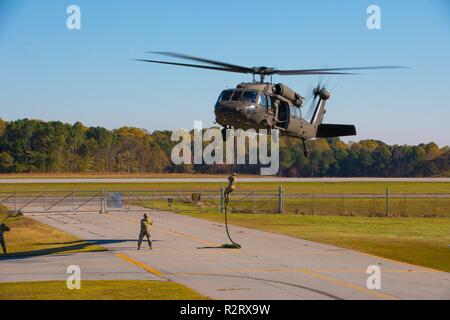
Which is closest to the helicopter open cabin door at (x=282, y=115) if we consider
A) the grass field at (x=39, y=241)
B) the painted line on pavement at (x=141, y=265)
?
the painted line on pavement at (x=141, y=265)

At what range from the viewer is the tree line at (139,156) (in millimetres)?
134000

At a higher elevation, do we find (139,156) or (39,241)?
(139,156)

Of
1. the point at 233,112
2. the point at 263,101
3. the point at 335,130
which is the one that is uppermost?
the point at 263,101

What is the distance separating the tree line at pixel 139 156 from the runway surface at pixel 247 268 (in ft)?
290

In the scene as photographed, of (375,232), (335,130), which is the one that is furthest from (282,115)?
(375,232)

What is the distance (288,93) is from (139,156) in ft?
410

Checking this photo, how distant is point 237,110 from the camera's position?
93.1 feet

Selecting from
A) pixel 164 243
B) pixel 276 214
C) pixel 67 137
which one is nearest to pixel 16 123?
pixel 67 137

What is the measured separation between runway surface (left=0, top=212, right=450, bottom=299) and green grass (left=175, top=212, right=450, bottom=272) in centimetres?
171

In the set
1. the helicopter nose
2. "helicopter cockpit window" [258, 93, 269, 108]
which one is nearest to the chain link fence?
"helicopter cockpit window" [258, 93, 269, 108]

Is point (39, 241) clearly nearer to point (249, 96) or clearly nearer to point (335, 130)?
point (249, 96)

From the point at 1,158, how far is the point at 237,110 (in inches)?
4316

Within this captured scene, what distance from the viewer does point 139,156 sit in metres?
155
